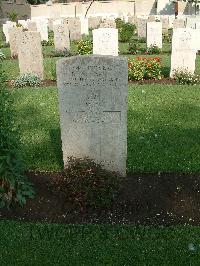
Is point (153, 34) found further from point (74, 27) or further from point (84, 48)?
point (74, 27)

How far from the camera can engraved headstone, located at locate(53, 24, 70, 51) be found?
735 inches

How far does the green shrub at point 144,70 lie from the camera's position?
1239 cm

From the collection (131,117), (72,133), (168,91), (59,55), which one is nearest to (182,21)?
(59,55)

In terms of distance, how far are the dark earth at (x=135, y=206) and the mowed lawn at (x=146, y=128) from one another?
1.71 ft

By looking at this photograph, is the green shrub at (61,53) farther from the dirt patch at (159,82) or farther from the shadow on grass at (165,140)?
the shadow on grass at (165,140)

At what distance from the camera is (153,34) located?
1923 cm

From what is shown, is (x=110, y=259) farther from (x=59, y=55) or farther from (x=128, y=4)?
(x=128, y=4)

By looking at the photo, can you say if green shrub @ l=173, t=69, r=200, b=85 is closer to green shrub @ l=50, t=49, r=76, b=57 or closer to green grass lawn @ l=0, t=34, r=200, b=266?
green grass lawn @ l=0, t=34, r=200, b=266

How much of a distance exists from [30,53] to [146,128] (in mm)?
6017

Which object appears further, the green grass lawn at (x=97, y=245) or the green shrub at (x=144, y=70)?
the green shrub at (x=144, y=70)

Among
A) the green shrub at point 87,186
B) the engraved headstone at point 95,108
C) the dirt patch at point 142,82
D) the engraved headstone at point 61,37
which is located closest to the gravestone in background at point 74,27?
the engraved headstone at point 61,37

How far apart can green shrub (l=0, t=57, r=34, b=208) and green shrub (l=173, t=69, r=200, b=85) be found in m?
8.18

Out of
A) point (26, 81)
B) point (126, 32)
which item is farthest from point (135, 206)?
point (126, 32)

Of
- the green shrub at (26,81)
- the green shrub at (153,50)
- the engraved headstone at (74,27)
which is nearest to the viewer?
the green shrub at (26,81)
